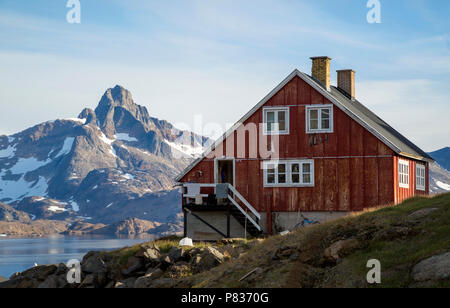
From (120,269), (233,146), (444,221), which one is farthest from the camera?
(233,146)

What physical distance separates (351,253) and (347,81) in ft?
101

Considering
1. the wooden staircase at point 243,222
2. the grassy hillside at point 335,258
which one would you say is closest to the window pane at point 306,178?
the wooden staircase at point 243,222

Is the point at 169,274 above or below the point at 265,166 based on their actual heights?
below

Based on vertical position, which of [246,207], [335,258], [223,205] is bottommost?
[335,258]

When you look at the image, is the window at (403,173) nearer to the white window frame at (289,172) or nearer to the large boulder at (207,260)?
the white window frame at (289,172)

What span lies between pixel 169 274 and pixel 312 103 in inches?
692

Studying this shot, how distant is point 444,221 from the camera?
2116cm

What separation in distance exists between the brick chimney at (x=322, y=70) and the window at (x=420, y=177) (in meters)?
9.07

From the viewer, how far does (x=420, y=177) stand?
45.9 m

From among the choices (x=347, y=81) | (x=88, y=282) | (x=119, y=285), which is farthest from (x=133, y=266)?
(x=347, y=81)

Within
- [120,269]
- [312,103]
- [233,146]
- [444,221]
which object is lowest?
[120,269]

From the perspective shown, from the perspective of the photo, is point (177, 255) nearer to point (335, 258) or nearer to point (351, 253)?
point (335, 258)

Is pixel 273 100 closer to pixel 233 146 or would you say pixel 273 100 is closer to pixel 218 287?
pixel 233 146
